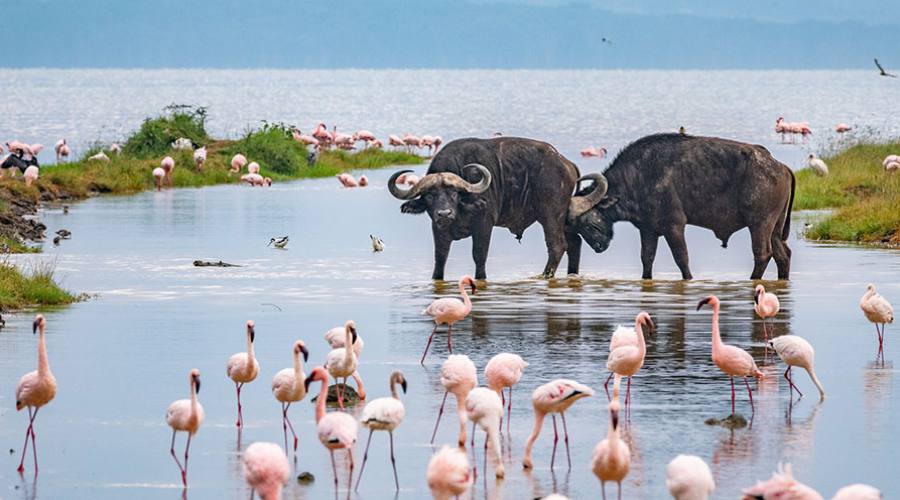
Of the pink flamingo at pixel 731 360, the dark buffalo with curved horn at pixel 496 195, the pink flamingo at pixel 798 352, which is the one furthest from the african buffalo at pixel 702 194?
the pink flamingo at pixel 731 360

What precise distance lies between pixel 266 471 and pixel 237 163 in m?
36.8

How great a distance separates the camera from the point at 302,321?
1936 centimetres

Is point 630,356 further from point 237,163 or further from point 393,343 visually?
point 237,163

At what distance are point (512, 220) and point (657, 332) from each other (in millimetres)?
6407

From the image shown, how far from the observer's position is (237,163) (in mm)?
47031

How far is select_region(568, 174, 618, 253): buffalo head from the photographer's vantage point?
24.1 m

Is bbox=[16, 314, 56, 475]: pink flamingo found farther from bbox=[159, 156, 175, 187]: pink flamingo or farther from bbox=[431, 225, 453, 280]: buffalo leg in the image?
bbox=[159, 156, 175, 187]: pink flamingo

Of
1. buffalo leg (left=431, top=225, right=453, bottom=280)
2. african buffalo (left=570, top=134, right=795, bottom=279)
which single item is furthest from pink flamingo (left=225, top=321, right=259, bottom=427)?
african buffalo (left=570, top=134, right=795, bottom=279)

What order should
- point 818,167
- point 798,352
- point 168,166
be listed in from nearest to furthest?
1. point 798,352
2. point 818,167
3. point 168,166

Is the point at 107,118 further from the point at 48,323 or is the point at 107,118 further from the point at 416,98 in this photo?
the point at 48,323

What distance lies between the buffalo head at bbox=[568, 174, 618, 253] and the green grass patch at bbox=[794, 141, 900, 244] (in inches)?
231

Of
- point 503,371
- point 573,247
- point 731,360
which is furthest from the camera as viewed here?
point 573,247

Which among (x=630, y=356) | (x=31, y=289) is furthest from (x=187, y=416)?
(x=31, y=289)

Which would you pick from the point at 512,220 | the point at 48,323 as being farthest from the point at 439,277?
the point at 48,323
